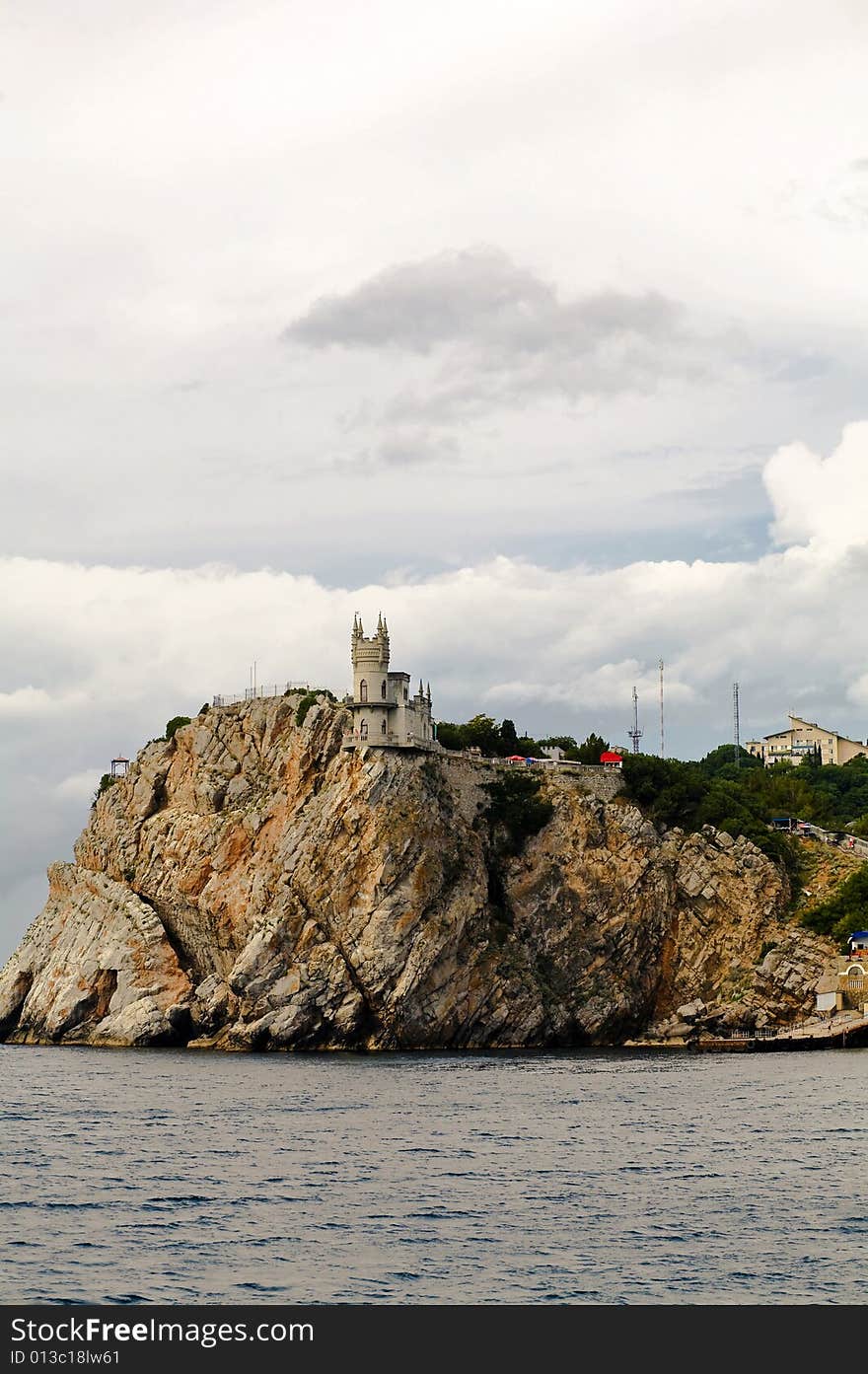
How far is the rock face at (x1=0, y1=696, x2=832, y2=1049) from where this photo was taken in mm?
131500

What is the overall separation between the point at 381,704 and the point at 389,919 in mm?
19984

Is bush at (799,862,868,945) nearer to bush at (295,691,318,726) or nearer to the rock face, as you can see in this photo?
the rock face

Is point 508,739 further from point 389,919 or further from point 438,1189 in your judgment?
point 438,1189

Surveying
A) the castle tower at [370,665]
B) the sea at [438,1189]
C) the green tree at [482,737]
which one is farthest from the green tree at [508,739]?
the sea at [438,1189]

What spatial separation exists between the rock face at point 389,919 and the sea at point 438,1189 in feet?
80.7

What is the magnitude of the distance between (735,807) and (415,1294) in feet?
362

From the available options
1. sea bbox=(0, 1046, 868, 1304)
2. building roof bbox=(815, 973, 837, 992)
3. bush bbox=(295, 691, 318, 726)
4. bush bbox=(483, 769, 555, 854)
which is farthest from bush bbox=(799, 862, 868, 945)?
bush bbox=(295, 691, 318, 726)

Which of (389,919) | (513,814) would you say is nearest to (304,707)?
(513,814)

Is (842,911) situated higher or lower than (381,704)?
lower

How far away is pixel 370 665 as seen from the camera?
14500 cm

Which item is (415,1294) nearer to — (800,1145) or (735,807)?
(800,1145)

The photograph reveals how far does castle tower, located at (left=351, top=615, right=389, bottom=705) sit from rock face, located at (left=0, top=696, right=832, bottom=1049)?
114 inches

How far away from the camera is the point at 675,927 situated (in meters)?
144
